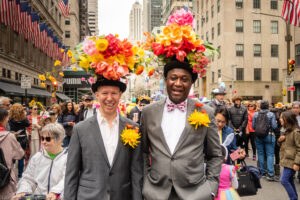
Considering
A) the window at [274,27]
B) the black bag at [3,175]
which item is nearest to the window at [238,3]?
the window at [274,27]

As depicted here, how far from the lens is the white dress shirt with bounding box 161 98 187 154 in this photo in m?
2.69

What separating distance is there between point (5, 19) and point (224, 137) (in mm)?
14103

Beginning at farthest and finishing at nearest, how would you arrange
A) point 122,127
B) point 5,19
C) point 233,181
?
1. point 5,19
2. point 233,181
3. point 122,127

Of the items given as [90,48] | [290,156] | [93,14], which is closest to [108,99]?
[90,48]

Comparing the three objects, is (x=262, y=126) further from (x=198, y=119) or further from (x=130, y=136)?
(x=130, y=136)

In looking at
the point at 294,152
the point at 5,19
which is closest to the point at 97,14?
the point at 5,19

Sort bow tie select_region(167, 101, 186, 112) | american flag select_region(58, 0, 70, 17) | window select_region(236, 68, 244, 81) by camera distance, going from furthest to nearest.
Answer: window select_region(236, 68, 244, 81), american flag select_region(58, 0, 70, 17), bow tie select_region(167, 101, 186, 112)

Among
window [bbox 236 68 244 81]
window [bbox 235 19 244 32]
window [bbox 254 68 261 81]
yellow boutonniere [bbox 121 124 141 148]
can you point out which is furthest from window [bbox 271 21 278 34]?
yellow boutonniere [bbox 121 124 141 148]

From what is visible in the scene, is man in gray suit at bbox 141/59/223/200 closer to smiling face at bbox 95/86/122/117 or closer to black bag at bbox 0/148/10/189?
smiling face at bbox 95/86/122/117

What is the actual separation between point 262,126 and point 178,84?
522 centimetres

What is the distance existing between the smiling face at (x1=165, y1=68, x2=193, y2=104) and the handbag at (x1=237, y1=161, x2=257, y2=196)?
183cm

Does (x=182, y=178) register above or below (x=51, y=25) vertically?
below

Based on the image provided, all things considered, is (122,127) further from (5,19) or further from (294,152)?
(5,19)

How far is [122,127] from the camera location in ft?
9.20
